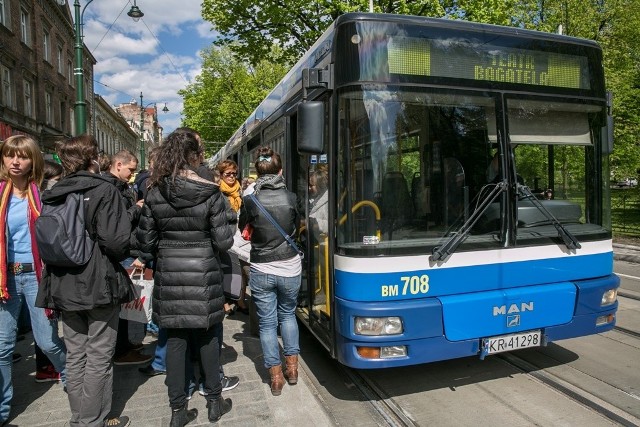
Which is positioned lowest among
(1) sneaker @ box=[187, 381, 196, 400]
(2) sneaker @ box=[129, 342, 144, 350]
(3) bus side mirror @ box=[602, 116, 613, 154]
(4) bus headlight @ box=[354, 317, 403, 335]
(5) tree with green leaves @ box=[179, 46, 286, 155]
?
(1) sneaker @ box=[187, 381, 196, 400]

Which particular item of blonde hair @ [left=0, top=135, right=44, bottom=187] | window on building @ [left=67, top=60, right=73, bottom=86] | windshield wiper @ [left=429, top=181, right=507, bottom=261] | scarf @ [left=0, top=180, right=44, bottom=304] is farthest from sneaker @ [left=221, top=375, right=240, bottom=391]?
window on building @ [left=67, top=60, right=73, bottom=86]

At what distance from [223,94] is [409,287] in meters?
32.9

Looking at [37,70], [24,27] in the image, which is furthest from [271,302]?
[37,70]

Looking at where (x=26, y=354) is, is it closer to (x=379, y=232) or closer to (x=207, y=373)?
(x=207, y=373)

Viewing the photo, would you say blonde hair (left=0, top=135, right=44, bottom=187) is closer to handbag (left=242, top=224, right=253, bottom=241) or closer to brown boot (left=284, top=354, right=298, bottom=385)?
handbag (left=242, top=224, right=253, bottom=241)

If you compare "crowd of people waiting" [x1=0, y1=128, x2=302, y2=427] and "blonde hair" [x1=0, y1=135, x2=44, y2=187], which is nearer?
"crowd of people waiting" [x1=0, y1=128, x2=302, y2=427]

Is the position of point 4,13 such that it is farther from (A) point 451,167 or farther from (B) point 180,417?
(A) point 451,167

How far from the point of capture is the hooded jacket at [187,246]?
3.14m

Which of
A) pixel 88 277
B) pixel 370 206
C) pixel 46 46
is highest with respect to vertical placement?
pixel 46 46

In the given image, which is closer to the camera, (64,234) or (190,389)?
(64,234)

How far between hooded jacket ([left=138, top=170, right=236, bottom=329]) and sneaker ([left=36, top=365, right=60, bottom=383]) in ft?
5.31

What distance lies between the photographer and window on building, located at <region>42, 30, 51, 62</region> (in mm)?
25797

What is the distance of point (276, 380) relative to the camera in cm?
386

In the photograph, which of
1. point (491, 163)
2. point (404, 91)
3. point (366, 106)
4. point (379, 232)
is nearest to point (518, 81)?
point (491, 163)
